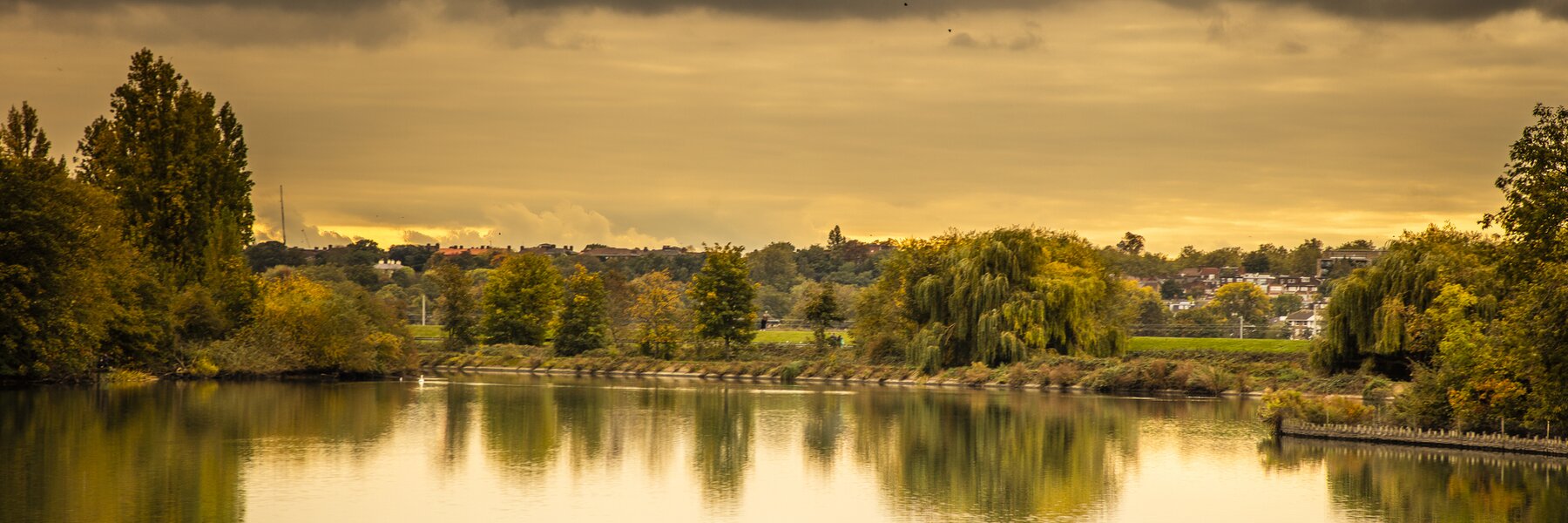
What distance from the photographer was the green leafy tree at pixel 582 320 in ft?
271

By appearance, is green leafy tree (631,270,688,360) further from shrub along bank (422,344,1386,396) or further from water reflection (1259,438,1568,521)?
water reflection (1259,438,1568,521)

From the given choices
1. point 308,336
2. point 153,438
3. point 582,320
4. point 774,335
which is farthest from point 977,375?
point 774,335

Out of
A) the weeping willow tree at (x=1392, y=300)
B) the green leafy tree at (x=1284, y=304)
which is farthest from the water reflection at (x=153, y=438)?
the green leafy tree at (x=1284, y=304)

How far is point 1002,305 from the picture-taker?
65.3m

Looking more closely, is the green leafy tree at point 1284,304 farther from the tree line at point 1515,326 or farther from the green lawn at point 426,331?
the tree line at point 1515,326

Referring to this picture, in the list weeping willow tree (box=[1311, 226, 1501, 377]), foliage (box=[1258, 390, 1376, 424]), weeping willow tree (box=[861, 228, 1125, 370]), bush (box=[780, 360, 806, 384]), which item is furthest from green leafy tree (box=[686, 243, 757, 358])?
foliage (box=[1258, 390, 1376, 424])

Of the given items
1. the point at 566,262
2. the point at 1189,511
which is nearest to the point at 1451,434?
the point at 1189,511

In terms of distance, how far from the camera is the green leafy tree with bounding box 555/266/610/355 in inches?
→ 3248

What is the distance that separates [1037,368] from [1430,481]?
3379 cm

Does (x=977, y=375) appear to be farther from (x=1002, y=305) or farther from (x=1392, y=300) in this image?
(x=1392, y=300)

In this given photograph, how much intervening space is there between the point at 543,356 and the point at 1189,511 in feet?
195

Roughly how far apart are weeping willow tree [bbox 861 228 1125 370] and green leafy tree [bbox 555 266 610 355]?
18.8 meters

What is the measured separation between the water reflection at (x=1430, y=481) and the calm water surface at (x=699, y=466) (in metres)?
0.09

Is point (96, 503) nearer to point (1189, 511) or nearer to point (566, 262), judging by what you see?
point (1189, 511)
